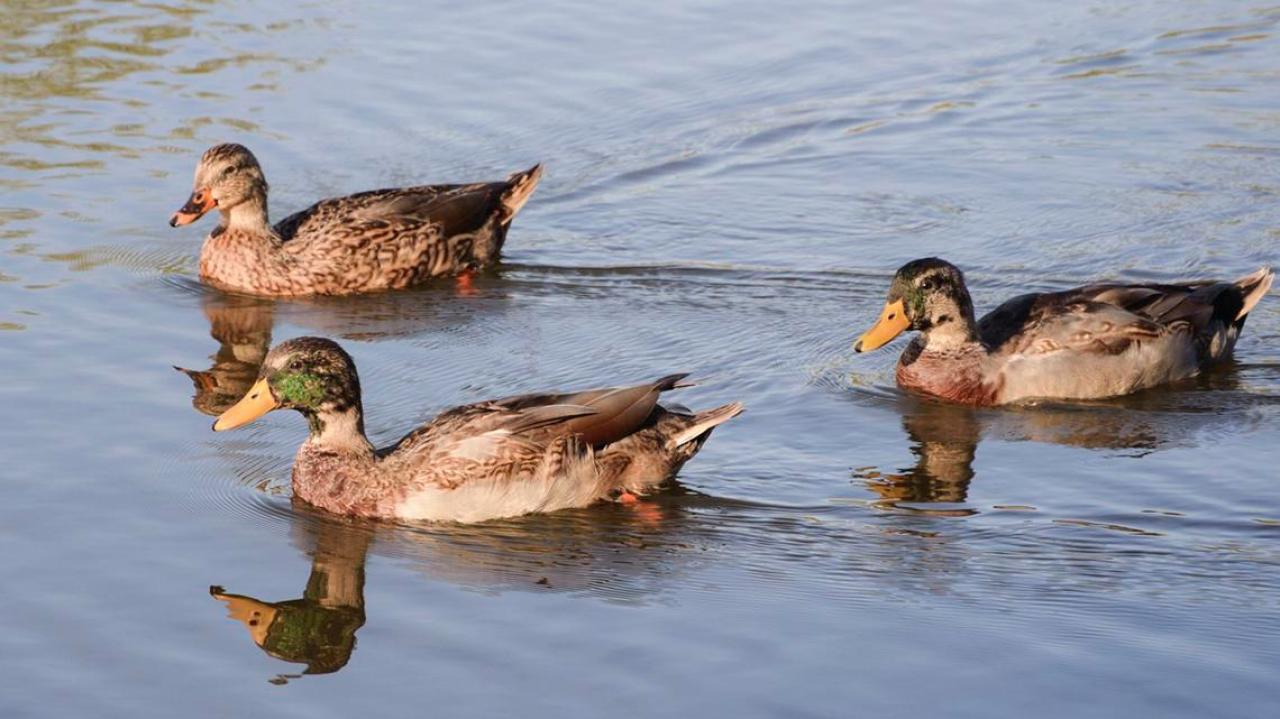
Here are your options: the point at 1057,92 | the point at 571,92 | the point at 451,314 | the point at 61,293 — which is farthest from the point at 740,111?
the point at 61,293

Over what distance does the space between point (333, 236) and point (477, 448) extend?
4.64m

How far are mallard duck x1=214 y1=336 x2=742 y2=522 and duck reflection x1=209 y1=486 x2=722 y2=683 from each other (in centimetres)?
9

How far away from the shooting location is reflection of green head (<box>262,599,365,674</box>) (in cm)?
787

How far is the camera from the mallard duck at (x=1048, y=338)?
11414 mm

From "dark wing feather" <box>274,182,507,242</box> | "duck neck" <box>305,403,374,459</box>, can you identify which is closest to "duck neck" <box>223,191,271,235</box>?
"dark wing feather" <box>274,182,507,242</box>

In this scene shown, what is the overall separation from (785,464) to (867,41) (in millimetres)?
9003

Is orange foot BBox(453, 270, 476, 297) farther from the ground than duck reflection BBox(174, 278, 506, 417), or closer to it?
farther from the ground

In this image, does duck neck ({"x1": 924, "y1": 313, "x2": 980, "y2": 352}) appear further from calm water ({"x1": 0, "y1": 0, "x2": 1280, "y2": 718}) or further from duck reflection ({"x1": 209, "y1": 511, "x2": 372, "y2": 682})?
duck reflection ({"x1": 209, "y1": 511, "x2": 372, "y2": 682})

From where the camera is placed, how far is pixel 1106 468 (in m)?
10.1

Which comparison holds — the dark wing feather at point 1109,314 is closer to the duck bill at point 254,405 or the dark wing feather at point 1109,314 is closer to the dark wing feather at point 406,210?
the dark wing feather at point 406,210

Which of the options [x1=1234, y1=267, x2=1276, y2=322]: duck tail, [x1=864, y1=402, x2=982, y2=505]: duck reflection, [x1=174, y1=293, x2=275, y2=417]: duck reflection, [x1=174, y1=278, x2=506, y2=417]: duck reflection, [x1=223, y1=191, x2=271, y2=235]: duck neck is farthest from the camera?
[x1=223, y1=191, x2=271, y2=235]: duck neck

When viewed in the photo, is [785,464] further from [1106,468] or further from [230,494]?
[230,494]

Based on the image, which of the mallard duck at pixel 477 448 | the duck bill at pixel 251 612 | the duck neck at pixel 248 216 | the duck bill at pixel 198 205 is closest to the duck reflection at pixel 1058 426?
the mallard duck at pixel 477 448

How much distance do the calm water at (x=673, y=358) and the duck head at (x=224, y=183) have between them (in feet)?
1.66
